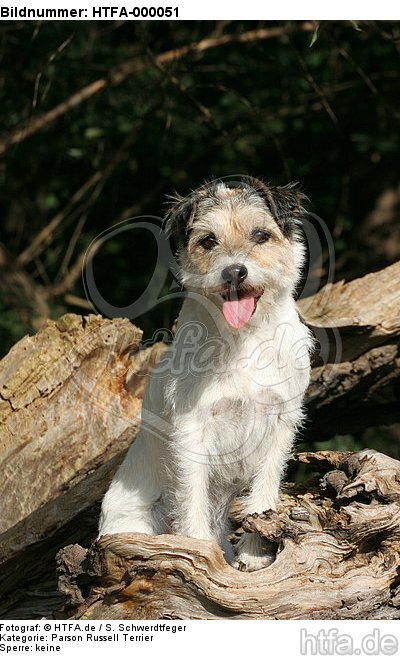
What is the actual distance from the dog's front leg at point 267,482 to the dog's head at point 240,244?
31.9 inches

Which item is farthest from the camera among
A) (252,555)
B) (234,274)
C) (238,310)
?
(252,555)

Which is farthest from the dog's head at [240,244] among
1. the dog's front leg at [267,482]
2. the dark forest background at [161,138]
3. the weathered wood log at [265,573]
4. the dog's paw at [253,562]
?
the dark forest background at [161,138]

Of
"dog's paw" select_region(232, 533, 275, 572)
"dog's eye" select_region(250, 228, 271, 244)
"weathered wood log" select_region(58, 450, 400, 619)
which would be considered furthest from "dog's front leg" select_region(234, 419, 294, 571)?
"dog's eye" select_region(250, 228, 271, 244)

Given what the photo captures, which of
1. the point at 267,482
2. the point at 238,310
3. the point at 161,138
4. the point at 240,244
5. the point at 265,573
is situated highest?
the point at 161,138

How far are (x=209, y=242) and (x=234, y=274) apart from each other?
1.31ft

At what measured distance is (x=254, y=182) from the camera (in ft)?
19.1

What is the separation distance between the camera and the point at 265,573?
5.24 metres

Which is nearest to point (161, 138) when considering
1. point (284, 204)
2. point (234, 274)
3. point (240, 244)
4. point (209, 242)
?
point (284, 204)

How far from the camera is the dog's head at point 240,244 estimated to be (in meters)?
5.25

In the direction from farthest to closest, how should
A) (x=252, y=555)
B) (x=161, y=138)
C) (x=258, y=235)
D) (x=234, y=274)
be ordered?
1. (x=161, y=138)
2. (x=252, y=555)
3. (x=258, y=235)
4. (x=234, y=274)

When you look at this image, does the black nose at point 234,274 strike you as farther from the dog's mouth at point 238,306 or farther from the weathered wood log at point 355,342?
the weathered wood log at point 355,342

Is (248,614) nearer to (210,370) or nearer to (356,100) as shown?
(210,370)

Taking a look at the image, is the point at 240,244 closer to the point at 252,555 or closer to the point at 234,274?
the point at 234,274
